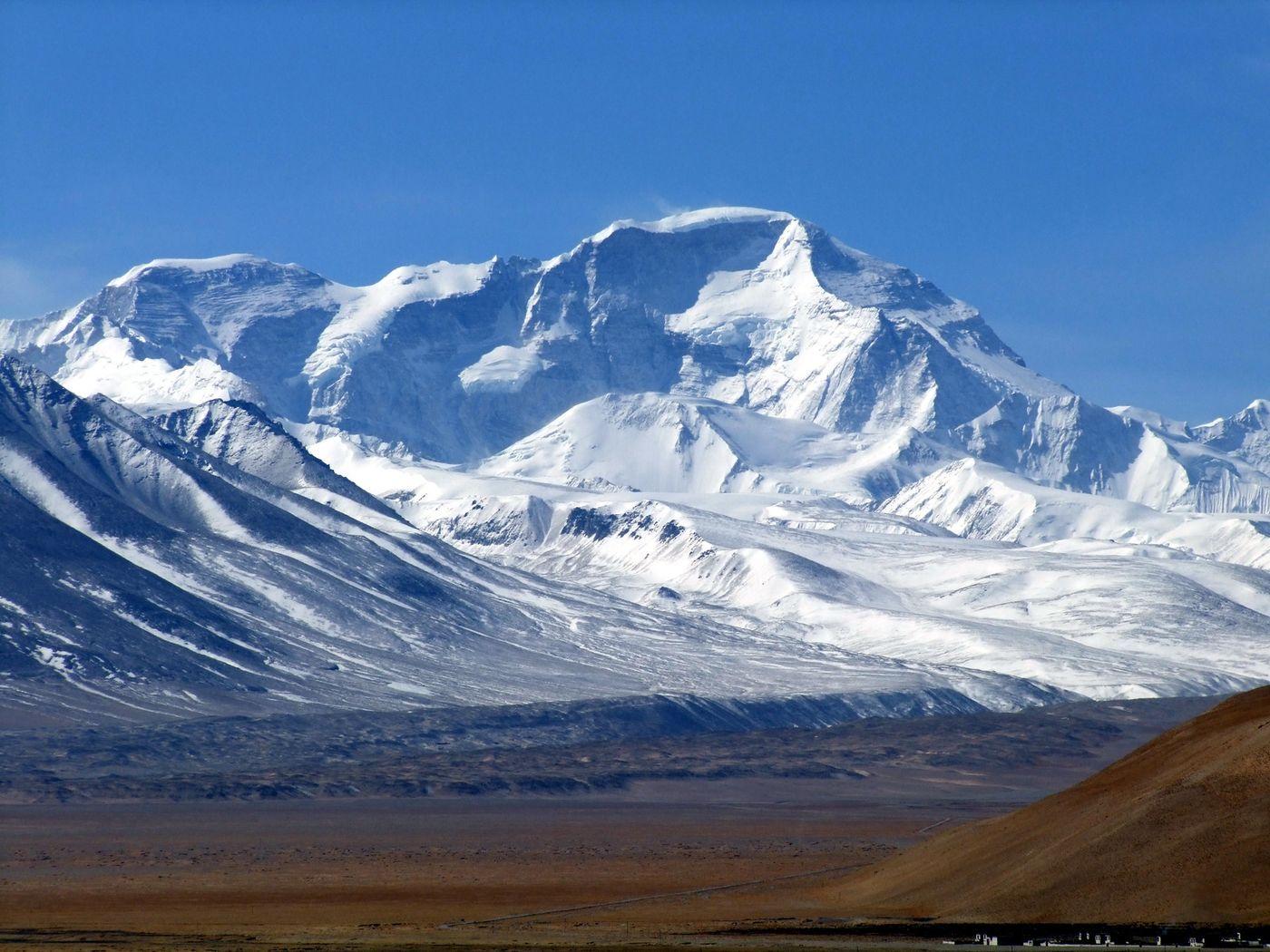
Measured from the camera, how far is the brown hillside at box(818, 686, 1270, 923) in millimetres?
81812

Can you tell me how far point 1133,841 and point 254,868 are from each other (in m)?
62.5

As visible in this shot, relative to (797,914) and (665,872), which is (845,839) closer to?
(665,872)

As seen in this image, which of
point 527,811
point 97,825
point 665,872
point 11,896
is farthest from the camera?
point 527,811

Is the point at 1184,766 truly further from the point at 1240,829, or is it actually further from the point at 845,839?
the point at 845,839

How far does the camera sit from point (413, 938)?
89750mm

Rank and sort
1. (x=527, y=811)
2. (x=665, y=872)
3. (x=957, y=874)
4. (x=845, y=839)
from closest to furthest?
1. (x=957, y=874)
2. (x=665, y=872)
3. (x=845, y=839)
4. (x=527, y=811)

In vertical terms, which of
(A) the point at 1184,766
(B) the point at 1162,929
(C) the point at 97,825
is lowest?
(C) the point at 97,825

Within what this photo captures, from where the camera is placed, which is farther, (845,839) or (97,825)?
(97,825)

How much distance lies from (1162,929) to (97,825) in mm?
103354

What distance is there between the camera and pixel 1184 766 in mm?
89875

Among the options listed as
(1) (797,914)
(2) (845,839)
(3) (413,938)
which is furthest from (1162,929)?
(2) (845,839)

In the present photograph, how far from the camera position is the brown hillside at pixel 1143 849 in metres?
81.8

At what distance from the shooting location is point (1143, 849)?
278 ft

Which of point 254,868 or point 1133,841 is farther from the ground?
point 1133,841
